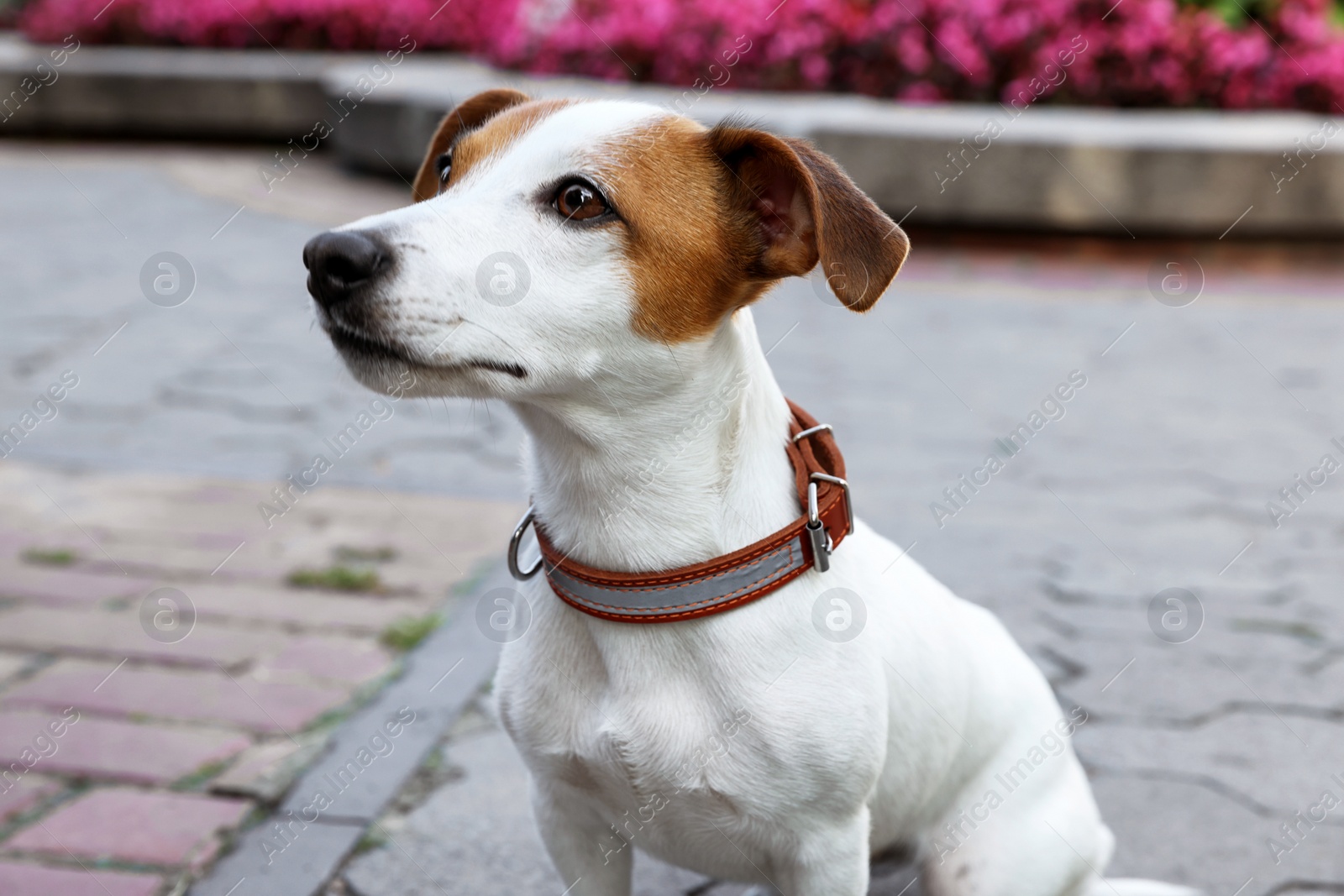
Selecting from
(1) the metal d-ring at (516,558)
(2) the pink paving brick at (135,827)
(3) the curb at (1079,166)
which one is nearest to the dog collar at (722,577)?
(1) the metal d-ring at (516,558)

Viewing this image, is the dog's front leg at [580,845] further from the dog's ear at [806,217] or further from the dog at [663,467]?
the dog's ear at [806,217]

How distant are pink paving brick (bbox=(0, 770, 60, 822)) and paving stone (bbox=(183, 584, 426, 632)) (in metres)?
0.82

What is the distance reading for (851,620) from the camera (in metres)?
2.03

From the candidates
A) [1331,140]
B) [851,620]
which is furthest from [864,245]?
[1331,140]

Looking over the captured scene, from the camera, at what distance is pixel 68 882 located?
234 cm

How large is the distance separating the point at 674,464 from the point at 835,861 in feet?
2.23

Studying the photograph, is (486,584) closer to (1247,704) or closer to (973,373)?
(1247,704)

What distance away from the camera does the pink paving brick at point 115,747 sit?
271 cm

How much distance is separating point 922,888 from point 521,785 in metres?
0.92

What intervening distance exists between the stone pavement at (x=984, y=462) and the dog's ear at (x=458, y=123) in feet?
1.78

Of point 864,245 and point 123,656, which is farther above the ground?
point 864,245

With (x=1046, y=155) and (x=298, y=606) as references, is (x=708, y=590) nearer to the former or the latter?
(x=298, y=606)

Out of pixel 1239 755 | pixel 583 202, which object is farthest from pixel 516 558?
pixel 1239 755

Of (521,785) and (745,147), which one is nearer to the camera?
(745,147)
